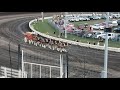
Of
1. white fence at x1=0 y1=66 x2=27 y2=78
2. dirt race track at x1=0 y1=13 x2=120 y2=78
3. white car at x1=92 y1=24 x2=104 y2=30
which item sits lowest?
white fence at x1=0 y1=66 x2=27 y2=78

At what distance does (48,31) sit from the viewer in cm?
509

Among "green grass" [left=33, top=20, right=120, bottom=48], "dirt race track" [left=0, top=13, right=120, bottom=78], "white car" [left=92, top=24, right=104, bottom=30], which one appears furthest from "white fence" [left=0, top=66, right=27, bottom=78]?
"white car" [left=92, top=24, right=104, bottom=30]

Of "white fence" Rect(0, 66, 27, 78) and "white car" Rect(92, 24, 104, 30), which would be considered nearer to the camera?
"white fence" Rect(0, 66, 27, 78)

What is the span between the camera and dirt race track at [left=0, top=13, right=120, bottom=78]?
201 inches

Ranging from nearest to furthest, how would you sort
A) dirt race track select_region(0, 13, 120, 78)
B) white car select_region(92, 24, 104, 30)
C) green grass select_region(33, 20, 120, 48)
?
white car select_region(92, 24, 104, 30) < green grass select_region(33, 20, 120, 48) < dirt race track select_region(0, 13, 120, 78)

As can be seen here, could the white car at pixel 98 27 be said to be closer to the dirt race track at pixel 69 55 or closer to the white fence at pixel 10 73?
the dirt race track at pixel 69 55

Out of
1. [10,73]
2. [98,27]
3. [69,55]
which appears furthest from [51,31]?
[10,73]

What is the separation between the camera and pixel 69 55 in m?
5.41

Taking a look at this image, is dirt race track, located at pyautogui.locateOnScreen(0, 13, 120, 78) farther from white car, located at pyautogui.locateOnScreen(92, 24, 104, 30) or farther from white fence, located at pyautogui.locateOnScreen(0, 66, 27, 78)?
white car, located at pyautogui.locateOnScreen(92, 24, 104, 30)

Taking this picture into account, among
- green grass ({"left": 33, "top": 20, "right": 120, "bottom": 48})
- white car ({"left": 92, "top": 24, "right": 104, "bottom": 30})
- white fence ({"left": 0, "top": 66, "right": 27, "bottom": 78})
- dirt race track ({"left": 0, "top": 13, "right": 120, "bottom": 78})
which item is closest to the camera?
white fence ({"left": 0, "top": 66, "right": 27, "bottom": 78})

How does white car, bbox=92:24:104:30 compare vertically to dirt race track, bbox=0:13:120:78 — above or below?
above
